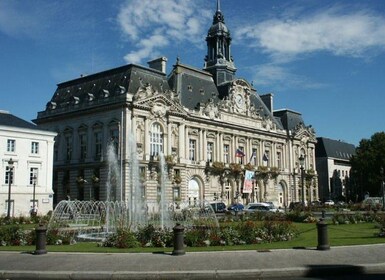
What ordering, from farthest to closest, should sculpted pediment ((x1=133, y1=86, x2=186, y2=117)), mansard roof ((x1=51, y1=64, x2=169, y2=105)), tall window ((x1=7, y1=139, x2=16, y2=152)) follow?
mansard roof ((x1=51, y1=64, x2=169, y2=105)), sculpted pediment ((x1=133, y1=86, x2=186, y2=117)), tall window ((x1=7, y1=139, x2=16, y2=152))

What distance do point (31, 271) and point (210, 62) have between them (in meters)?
67.5

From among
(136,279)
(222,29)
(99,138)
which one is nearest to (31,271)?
(136,279)

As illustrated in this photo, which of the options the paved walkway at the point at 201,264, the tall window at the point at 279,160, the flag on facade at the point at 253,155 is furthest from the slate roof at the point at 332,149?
the paved walkway at the point at 201,264

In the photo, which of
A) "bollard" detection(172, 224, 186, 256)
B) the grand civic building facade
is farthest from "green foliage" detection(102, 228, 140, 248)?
the grand civic building facade

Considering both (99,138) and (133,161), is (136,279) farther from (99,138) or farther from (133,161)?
(99,138)

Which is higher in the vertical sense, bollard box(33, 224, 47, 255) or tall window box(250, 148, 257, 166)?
tall window box(250, 148, 257, 166)

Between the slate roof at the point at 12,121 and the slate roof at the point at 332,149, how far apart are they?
228ft

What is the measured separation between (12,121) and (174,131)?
20941 mm

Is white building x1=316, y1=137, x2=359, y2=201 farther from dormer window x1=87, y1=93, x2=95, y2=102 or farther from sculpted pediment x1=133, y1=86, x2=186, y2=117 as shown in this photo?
dormer window x1=87, y1=93, x2=95, y2=102

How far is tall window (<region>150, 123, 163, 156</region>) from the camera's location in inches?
2405

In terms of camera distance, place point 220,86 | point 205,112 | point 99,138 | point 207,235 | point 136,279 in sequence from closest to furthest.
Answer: point 136,279
point 207,235
point 99,138
point 205,112
point 220,86

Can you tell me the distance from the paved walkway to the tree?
74.9 metres

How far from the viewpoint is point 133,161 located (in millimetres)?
56469

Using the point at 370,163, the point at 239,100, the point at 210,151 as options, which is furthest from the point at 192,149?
the point at 370,163
